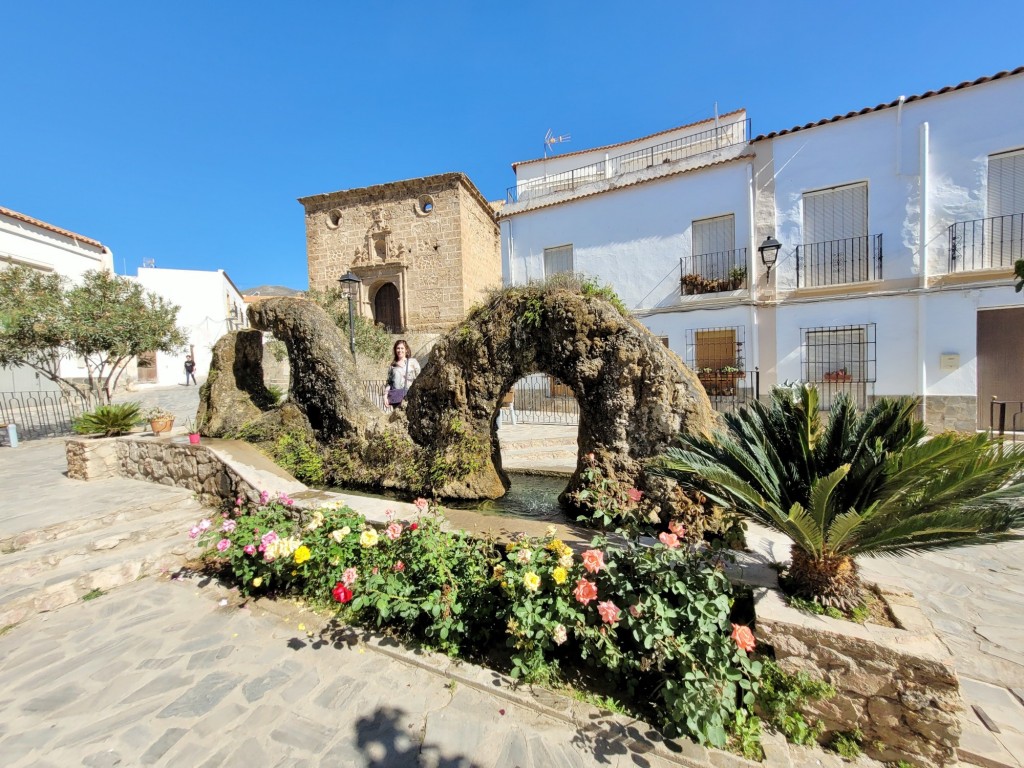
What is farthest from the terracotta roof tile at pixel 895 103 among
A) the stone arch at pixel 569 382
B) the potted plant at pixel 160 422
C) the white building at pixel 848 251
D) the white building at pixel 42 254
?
the white building at pixel 42 254

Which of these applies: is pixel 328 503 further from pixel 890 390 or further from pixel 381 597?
pixel 890 390

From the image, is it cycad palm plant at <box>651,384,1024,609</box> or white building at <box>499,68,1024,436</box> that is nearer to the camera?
cycad palm plant at <box>651,384,1024,609</box>

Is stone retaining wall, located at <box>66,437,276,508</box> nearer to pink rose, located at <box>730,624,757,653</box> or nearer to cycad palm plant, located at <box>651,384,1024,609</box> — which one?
pink rose, located at <box>730,624,757,653</box>

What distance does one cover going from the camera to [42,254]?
15.2 m

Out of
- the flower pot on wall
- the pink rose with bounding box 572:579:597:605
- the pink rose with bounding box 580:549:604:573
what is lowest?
the pink rose with bounding box 572:579:597:605

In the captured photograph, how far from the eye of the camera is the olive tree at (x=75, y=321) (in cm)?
804

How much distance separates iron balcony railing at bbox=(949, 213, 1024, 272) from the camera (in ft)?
27.5

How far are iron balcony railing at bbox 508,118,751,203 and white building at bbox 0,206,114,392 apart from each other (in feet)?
52.2

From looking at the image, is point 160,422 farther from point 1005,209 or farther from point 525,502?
point 1005,209

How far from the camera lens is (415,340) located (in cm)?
1811

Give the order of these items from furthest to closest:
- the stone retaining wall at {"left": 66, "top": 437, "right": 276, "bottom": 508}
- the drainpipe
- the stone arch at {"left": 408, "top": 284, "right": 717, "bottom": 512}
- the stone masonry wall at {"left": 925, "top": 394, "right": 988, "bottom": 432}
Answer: the drainpipe, the stone masonry wall at {"left": 925, "top": 394, "right": 988, "bottom": 432}, the stone retaining wall at {"left": 66, "top": 437, "right": 276, "bottom": 508}, the stone arch at {"left": 408, "top": 284, "right": 717, "bottom": 512}

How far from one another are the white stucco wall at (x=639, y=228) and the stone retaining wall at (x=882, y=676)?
1067 cm

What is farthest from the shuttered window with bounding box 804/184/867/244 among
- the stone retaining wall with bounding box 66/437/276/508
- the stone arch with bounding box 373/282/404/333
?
the stone arch with bounding box 373/282/404/333

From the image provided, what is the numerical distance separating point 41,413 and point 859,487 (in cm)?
1978
